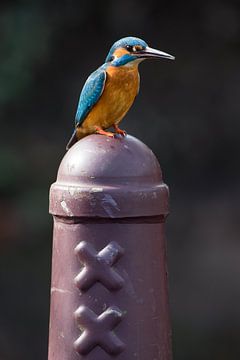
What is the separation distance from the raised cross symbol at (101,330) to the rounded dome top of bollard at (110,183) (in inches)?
8.4

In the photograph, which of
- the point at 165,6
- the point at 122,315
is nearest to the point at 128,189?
the point at 122,315

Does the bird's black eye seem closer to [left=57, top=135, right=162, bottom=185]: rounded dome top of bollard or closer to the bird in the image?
the bird

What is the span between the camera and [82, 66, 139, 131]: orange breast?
266cm

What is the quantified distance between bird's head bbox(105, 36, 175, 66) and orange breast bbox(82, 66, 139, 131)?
35 mm

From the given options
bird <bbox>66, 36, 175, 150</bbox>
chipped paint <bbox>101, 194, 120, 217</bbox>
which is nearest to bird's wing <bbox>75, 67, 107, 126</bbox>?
bird <bbox>66, 36, 175, 150</bbox>

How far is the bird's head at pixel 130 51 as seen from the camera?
8.54 feet

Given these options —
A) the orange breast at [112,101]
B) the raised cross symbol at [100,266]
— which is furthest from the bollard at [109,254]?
the orange breast at [112,101]

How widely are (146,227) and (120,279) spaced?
135 millimetres

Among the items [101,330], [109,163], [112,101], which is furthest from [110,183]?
[112,101]

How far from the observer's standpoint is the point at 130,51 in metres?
2.62

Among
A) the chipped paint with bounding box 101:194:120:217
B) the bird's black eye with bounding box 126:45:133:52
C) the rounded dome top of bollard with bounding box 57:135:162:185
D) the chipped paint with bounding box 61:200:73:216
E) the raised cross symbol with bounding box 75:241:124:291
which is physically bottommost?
the raised cross symbol with bounding box 75:241:124:291
